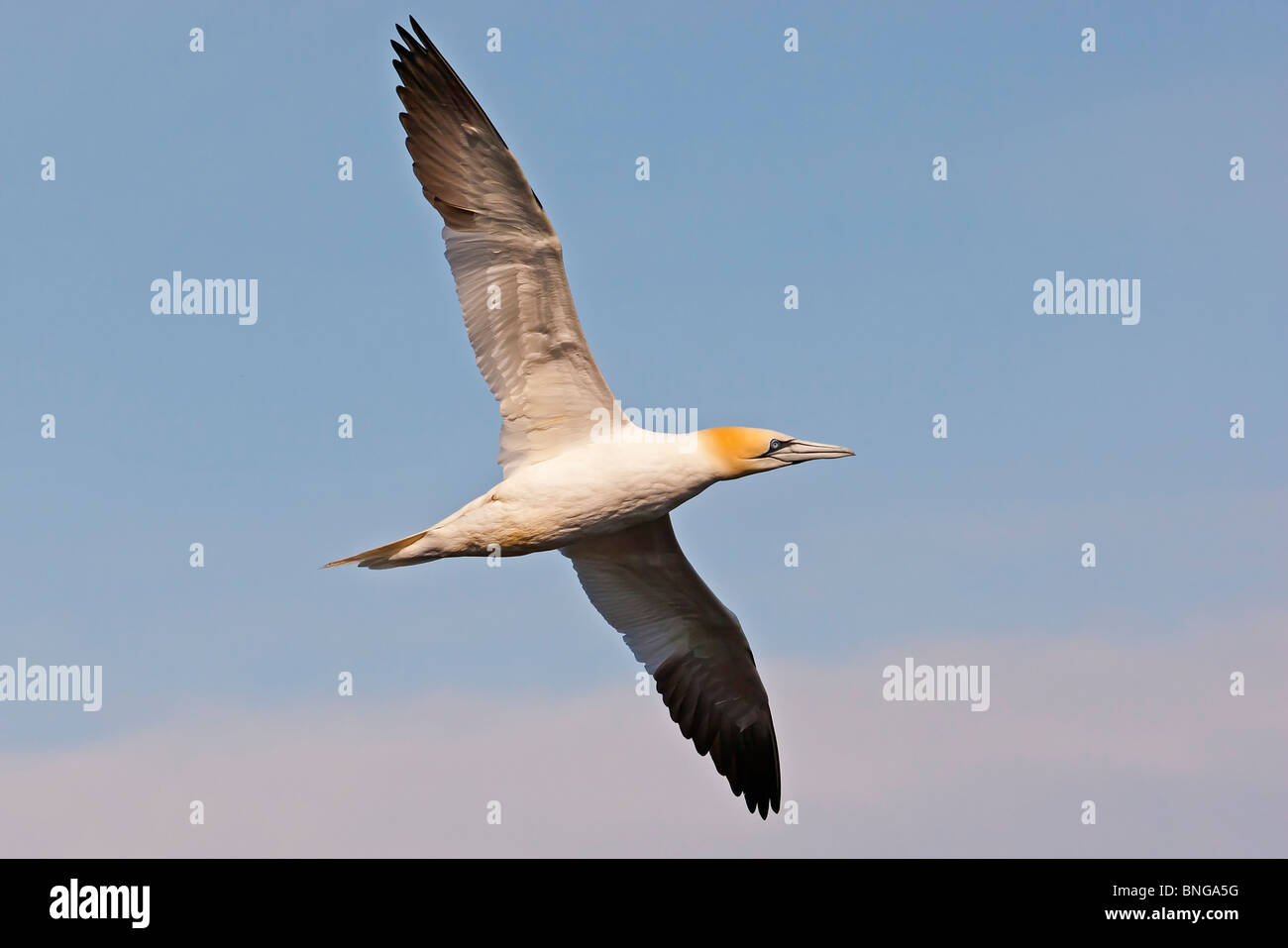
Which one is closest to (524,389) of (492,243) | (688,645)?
(492,243)

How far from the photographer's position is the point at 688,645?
17.6m

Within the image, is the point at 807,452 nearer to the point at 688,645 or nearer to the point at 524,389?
the point at 524,389

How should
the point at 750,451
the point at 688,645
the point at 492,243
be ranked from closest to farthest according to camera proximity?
the point at 492,243, the point at 750,451, the point at 688,645

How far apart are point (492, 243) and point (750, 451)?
121 inches

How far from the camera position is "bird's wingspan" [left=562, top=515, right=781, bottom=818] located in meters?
17.0

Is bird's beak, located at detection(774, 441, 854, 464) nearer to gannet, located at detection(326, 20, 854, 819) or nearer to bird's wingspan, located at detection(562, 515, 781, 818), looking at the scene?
gannet, located at detection(326, 20, 854, 819)

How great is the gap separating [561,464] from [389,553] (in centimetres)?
180

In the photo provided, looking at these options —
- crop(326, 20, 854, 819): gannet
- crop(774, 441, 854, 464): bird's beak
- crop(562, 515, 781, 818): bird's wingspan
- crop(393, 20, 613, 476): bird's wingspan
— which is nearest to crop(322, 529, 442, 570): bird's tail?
crop(326, 20, 854, 819): gannet

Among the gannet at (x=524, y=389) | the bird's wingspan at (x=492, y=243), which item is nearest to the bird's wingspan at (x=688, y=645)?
the gannet at (x=524, y=389)

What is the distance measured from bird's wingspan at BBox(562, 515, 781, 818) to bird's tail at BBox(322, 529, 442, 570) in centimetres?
274

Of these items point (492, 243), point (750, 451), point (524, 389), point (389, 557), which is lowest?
point (389, 557)

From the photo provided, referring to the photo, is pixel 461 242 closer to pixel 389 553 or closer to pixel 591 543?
pixel 389 553

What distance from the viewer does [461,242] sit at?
561 inches

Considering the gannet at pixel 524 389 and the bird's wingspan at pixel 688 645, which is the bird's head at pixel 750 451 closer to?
the gannet at pixel 524 389
